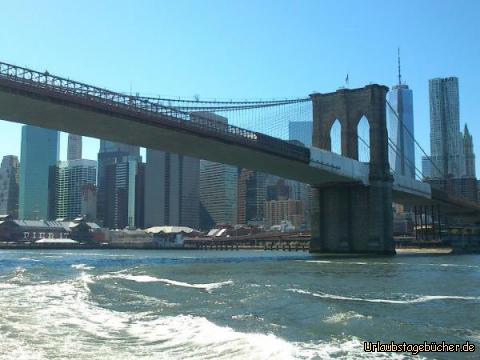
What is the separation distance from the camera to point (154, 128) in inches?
1978

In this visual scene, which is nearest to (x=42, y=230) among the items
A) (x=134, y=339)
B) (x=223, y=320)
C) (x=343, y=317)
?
(x=223, y=320)

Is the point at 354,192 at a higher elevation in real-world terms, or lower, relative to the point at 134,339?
higher

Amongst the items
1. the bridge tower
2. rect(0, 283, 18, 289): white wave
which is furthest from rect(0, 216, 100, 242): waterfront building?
rect(0, 283, 18, 289): white wave

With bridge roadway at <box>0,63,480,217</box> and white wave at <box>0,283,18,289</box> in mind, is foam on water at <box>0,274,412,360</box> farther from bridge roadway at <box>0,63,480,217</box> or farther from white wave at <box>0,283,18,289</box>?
bridge roadway at <box>0,63,480,217</box>

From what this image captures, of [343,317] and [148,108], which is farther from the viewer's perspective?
[148,108]

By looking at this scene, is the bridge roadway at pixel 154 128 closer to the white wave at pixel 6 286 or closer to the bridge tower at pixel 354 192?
the bridge tower at pixel 354 192

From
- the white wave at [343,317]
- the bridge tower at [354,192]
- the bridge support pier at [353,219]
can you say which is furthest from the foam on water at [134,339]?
the bridge tower at [354,192]

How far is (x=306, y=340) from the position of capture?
12.5 meters

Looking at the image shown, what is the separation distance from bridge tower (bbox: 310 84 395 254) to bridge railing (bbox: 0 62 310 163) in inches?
477

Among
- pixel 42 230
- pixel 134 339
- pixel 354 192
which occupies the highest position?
pixel 354 192

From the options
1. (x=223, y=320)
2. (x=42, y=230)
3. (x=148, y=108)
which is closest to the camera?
(x=223, y=320)

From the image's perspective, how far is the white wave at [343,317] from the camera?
15039mm

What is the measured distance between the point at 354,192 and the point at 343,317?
5951 centimetres

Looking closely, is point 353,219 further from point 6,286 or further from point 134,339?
point 134,339
